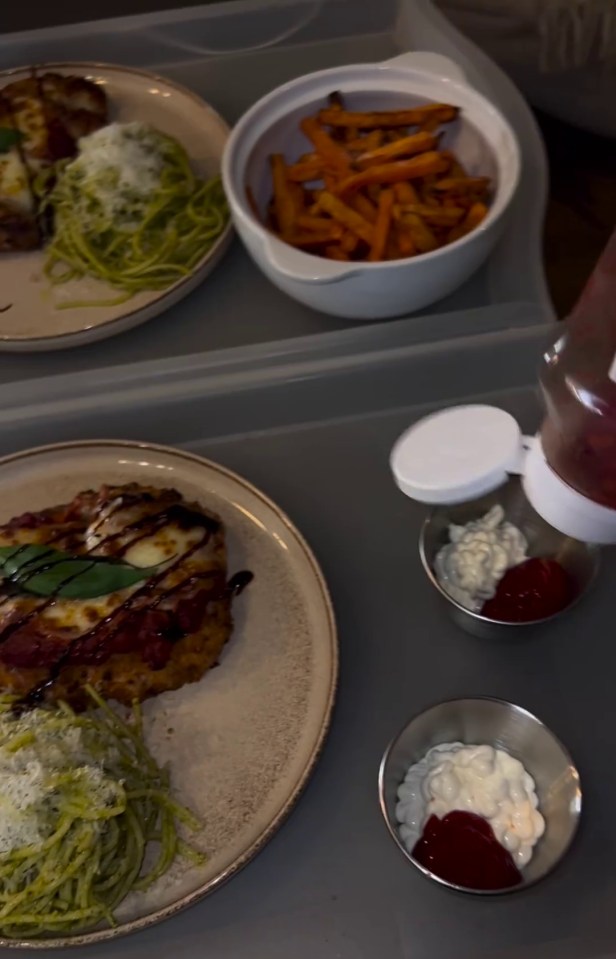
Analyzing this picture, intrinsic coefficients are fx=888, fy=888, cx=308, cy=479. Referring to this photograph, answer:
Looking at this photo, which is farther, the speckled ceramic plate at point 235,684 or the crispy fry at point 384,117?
the crispy fry at point 384,117

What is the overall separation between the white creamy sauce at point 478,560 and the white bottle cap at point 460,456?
0.19 meters

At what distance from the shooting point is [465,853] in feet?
2.85

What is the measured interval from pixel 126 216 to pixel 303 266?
0.37m

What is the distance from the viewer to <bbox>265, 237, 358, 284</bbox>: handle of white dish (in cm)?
107

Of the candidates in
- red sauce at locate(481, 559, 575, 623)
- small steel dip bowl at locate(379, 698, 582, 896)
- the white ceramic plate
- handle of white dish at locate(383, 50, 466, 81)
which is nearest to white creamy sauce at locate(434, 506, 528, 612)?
red sauce at locate(481, 559, 575, 623)

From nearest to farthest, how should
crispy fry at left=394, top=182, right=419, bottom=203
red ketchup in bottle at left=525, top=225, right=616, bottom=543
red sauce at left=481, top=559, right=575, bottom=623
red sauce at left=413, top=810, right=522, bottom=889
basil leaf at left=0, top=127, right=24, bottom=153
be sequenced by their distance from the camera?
red ketchup in bottle at left=525, top=225, right=616, bottom=543, red sauce at left=413, top=810, right=522, bottom=889, red sauce at left=481, top=559, right=575, bottom=623, crispy fry at left=394, top=182, right=419, bottom=203, basil leaf at left=0, top=127, right=24, bottom=153

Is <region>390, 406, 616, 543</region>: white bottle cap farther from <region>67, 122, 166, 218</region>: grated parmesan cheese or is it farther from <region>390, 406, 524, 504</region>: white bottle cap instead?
<region>67, 122, 166, 218</region>: grated parmesan cheese

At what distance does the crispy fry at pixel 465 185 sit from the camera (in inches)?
46.4

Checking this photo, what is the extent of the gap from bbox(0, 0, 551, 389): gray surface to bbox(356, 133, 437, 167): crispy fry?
0.16m

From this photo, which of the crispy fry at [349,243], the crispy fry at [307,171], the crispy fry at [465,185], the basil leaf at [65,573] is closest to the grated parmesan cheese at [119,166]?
the crispy fry at [307,171]

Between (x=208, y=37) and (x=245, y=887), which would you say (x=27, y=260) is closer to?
(x=208, y=37)

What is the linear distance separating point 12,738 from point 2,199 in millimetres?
774

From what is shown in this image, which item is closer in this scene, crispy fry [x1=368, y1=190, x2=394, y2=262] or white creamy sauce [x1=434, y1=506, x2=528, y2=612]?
white creamy sauce [x1=434, y1=506, x2=528, y2=612]

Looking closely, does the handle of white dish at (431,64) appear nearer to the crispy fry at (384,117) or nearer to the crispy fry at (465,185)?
the crispy fry at (384,117)
